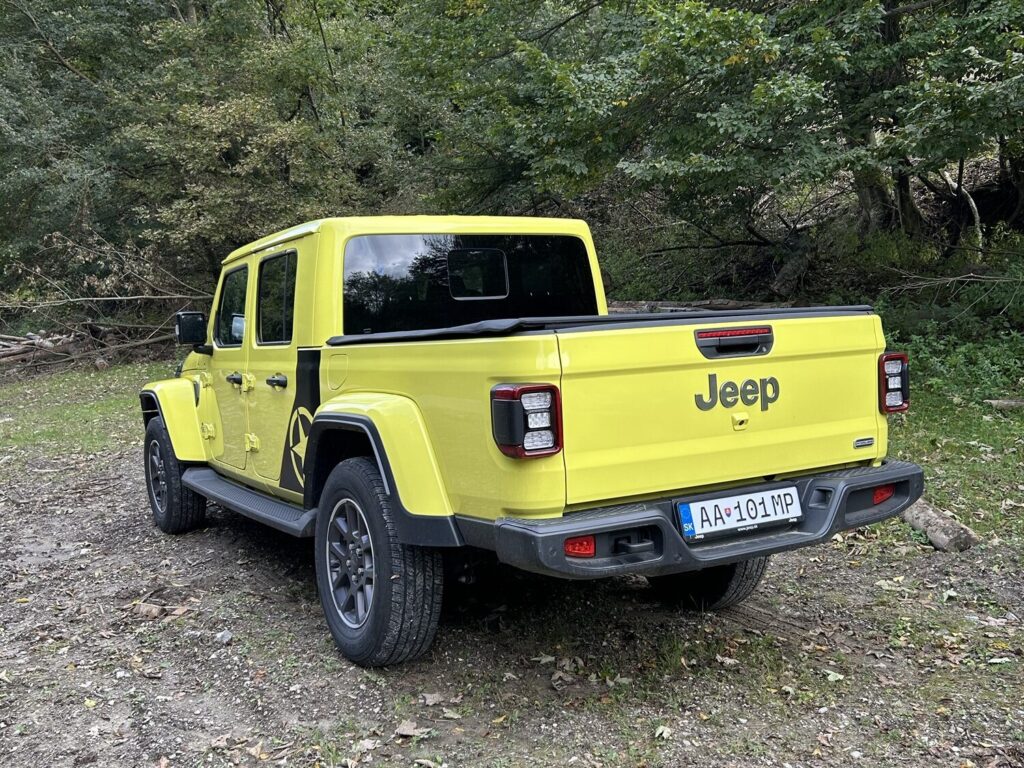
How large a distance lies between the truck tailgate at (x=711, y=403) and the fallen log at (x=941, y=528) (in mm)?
1752

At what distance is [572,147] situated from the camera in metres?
9.47

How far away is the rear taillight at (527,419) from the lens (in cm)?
276

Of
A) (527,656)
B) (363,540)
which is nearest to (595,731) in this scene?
(527,656)

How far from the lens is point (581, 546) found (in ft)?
9.26

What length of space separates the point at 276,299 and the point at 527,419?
2.32m

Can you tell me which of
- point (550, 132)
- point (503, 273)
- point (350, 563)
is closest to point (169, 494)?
point (350, 563)

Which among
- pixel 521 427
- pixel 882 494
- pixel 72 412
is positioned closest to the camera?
pixel 521 427

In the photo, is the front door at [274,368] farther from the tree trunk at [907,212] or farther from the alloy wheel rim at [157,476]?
the tree trunk at [907,212]

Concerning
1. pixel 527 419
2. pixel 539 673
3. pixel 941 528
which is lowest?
pixel 539 673

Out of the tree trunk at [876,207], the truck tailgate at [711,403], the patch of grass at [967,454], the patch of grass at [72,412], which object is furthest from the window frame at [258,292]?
the tree trunk at [876,207]

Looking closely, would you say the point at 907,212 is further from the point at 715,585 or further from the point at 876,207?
the point at 715,585

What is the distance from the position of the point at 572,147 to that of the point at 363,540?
6.89m

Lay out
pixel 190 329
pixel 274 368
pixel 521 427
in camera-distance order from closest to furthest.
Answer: pixel 521 427 < pixel 274 368 < pixel 190 329

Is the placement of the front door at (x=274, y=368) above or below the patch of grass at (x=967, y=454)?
above
